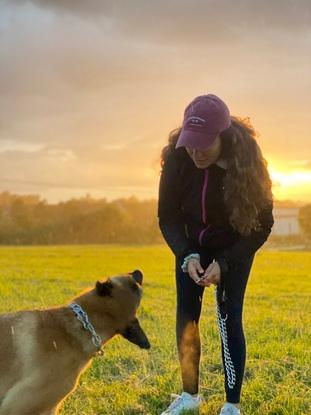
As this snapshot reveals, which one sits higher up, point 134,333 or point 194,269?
point 194,269

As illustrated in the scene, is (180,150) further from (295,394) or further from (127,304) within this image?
(295,394)

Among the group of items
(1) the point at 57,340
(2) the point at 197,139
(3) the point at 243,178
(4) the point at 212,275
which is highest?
(2) the point at 197,139

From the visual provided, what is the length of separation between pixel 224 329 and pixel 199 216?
103 cm

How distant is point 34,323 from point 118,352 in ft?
9.71

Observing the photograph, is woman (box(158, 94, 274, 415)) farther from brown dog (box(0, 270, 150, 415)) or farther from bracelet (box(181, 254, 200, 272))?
brown dog (box(0, 270, 150, 415))

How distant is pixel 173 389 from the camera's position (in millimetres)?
6219

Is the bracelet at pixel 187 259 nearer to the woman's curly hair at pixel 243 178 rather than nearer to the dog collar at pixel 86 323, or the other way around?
the woman's curly hair at pixel 243 178

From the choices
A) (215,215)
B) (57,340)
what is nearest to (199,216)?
(215,215)

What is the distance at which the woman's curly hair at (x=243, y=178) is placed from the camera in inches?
193

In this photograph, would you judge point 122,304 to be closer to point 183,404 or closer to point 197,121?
point 183,404

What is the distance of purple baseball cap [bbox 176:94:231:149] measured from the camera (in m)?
4.70

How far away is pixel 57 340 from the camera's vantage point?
16.0 ft

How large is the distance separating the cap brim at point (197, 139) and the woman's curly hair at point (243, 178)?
0.70 feet

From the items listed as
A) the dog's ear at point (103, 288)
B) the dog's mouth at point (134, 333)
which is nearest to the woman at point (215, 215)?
the dog's mouth at point (134, 333)
